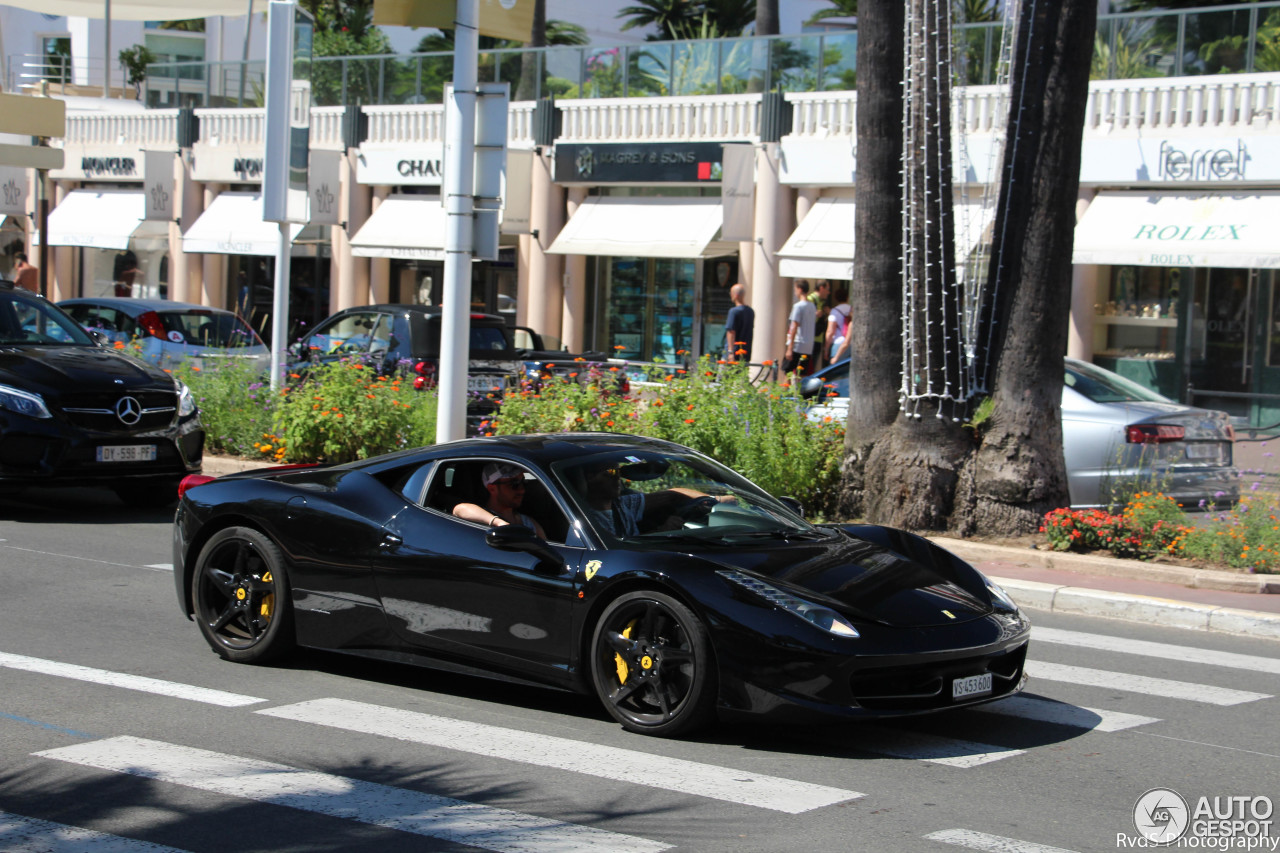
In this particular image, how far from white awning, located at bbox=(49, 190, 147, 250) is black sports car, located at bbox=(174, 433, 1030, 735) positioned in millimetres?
32593

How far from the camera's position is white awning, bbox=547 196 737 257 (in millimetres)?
26703

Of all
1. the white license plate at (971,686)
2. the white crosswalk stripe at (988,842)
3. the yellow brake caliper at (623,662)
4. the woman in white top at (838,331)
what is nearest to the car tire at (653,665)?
the yellow brake caliper at (623,662)

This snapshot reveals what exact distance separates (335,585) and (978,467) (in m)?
6.25

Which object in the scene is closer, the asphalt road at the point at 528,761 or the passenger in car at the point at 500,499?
the asphalt road at the point at 528,761

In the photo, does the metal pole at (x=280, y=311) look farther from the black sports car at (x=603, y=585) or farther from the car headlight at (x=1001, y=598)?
the car headlight at (x=1001, y=598)

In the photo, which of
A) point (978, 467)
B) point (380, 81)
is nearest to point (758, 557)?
point (978, 467)

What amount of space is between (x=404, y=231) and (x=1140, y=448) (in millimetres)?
22045

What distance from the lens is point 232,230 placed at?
3516 centimetres

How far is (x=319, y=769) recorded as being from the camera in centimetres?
561

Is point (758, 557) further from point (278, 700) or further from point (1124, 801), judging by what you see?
point (278, 700)

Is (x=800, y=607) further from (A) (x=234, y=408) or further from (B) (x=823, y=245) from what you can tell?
(B) (x=823, y=245)

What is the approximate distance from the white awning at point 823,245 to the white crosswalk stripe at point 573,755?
1828 centimetres

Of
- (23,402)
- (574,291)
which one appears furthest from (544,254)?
(23,402)

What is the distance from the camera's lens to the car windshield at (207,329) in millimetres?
17781
